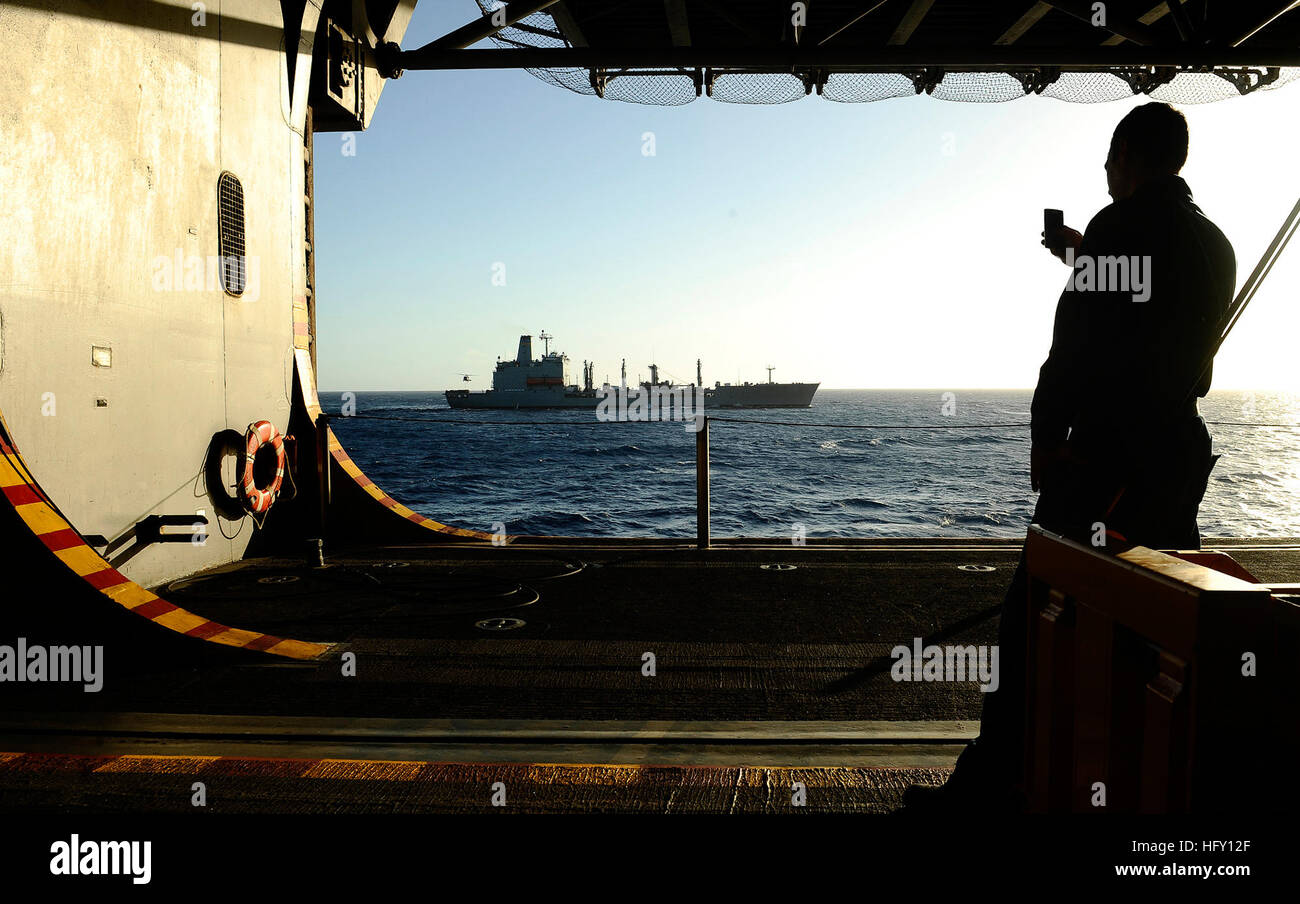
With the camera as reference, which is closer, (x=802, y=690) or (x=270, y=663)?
(x=802, y=690)

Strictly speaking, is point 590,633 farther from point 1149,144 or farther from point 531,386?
point 531,386

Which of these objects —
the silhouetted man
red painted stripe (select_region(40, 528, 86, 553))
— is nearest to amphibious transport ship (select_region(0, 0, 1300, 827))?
red painted stripe (select_region(40, 528, 86, 553))

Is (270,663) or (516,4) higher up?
(516,4)

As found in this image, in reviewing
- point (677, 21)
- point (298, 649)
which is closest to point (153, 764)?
point (298, 649)

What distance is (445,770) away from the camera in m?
2.87

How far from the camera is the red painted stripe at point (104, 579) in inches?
158

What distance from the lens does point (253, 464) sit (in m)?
6.54

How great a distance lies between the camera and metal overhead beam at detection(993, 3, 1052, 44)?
21.6ft

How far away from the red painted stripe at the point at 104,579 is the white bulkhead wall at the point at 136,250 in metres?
0.95
